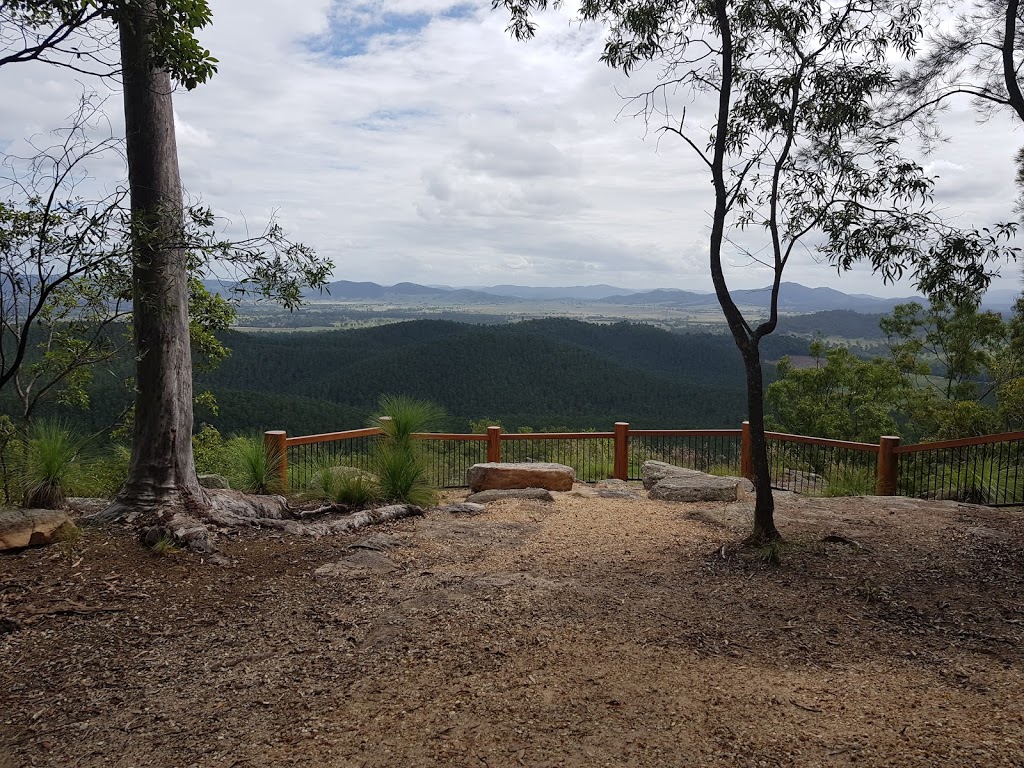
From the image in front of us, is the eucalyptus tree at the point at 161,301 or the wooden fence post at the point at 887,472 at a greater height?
the eucalyptus tree at the point at 161,301

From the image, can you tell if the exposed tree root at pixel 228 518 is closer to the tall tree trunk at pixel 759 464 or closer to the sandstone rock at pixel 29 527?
the sandstone rock at pixel 29 527

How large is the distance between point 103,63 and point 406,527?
170 inches

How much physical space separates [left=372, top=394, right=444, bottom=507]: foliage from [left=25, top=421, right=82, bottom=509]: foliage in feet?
9.81

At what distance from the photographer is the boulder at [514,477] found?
9297 mm

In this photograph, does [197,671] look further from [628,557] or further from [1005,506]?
[1005,506]

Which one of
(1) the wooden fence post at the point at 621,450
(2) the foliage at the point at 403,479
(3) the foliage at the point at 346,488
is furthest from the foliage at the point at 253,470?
(1) the wooden fence post at the point at 621,450

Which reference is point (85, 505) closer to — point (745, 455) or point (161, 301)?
point (161, 301)

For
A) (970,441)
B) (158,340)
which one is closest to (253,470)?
(158,340)

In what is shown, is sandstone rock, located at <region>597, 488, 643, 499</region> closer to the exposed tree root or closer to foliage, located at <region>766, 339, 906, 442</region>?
the exposed tree root

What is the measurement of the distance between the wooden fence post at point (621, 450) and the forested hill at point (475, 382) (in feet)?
67.6

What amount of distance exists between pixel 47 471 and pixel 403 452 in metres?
3.48

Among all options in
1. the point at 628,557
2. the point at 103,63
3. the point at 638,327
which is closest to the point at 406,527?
the point at 628,557

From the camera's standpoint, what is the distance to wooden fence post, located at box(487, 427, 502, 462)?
1016 centimetres

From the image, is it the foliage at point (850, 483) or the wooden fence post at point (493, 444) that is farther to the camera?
the wooden fence post at point (493, 444)
